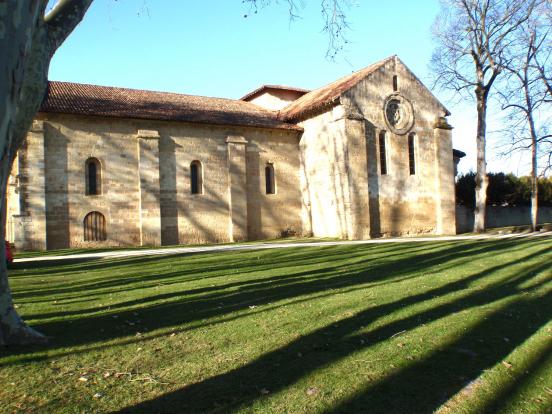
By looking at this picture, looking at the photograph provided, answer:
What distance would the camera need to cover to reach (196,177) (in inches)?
934

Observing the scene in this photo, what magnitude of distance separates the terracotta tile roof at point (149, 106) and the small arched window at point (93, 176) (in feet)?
7.31

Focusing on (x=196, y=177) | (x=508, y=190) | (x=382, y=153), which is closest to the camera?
(x=196, y=177)

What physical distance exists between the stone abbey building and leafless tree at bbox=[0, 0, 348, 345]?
15.9 meters

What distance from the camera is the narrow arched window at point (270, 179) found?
84.2ft

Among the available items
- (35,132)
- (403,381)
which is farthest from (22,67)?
(35,132)

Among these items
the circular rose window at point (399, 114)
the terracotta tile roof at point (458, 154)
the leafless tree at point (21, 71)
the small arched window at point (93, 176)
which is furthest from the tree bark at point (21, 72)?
the terracotta tile roof at point (458, 154)

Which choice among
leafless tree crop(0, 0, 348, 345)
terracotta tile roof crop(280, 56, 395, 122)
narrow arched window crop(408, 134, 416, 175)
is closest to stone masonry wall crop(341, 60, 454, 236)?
narrow arched window crop(408, 134, 416, 175)

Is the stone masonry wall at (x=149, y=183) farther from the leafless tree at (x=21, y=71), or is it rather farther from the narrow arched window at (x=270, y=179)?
the leafless tree at (x=21, y=71)

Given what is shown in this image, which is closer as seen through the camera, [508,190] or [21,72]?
[21,72]

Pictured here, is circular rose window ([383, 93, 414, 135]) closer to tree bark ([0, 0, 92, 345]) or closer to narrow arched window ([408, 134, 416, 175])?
narrow arched window ([408, 134, 416, 175])

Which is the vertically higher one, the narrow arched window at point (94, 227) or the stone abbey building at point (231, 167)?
the stone abbey building at point (231, 167)

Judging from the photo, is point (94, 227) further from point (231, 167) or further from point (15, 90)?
point (15, 90)

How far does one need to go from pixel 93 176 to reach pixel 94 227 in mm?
2351

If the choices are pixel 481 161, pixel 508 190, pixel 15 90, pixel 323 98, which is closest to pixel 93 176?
pixel 323 98
